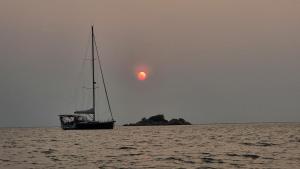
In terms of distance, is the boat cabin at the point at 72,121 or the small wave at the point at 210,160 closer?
the small wave at the point at 210,160

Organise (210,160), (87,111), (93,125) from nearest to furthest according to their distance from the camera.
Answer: (210,160) < (93,125) < (87,111)

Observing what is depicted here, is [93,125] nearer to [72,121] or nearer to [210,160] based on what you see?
[72,121]

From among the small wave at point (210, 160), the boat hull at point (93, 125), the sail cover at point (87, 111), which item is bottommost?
the small wave at point (210, 160)

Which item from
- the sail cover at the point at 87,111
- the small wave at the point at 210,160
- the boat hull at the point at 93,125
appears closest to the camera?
the small wave at the point at 210,160

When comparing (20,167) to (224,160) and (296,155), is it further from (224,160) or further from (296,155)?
(296,155)

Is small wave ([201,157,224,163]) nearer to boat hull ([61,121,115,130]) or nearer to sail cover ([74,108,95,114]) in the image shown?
boat hull ([61,121,115,130])

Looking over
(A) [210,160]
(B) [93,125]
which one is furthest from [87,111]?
(A) [210,160]

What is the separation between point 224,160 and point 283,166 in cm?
566

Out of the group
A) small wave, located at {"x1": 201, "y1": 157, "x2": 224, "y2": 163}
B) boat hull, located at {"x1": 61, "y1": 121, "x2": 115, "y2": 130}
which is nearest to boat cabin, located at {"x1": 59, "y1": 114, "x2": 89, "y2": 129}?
boat hull, located at {"x1": 61, "y1": 121, "x2": 115, "y2": 130}

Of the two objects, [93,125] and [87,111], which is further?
[87,111]

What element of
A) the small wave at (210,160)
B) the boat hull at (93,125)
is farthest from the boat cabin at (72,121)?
the small wave at (210,160)

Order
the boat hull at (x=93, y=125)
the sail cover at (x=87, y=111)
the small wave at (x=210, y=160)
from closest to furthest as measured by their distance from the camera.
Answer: the small wave at (x=210, y=160) → the boat hull at (x=93, y=125) → the sail cover at (x=87, y=111)

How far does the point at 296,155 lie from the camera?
4094 cm

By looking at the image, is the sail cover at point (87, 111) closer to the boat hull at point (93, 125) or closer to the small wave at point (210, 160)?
the boat hull at point (93, 125)
